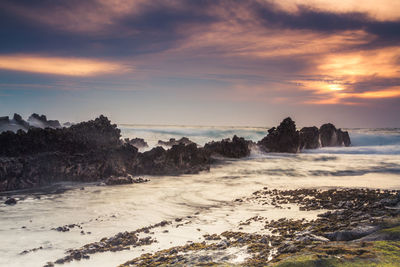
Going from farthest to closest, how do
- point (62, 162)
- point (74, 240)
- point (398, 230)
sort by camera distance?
1. point (62, 162)
2. point (74, 240)
3. point (398, 230)

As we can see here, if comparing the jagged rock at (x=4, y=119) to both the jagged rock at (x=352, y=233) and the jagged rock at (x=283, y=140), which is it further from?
the jagged rock at (x=352, y=233)

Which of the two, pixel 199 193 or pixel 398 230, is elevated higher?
pixel 398 230

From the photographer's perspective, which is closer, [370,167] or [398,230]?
[398,230]

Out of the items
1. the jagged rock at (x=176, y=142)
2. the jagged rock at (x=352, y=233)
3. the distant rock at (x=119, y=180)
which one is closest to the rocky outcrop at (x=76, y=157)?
the distant rock at (x=119, y=180)

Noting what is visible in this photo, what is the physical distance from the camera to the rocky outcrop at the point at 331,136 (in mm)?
59531

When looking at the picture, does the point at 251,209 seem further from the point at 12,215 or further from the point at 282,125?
the point at 282,125

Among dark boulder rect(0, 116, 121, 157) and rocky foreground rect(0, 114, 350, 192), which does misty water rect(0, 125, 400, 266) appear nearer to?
rocky foreground rect(0, 114, 350, 192)

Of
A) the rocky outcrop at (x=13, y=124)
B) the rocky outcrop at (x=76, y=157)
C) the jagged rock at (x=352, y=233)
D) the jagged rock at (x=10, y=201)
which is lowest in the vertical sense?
the jagged rock at (x=10, y=201)

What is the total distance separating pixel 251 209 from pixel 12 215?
375 inches

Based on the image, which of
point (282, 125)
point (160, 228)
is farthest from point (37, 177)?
point (282, 125)

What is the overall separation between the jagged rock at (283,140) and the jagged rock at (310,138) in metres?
4.49

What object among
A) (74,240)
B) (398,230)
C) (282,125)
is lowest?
(74,240)

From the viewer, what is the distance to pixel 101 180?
65.4ft

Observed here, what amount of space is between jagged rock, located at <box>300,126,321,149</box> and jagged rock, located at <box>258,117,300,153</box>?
4492 mm
